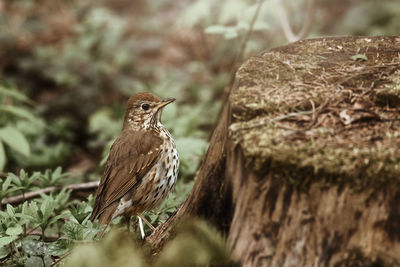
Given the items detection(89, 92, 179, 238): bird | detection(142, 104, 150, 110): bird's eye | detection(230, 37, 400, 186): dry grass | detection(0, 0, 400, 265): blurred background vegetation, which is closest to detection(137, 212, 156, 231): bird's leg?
detection(89, 92, 179, 238): bird

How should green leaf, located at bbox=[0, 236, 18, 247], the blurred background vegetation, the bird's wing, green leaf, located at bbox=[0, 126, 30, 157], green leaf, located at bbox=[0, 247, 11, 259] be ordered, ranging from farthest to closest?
the blurred background vegetation → green leaf, located at bbox=[0, 126, 30, 157] → the bird's wing → green leaf, located at bbox=[0, 247, 11, 259] → green leaf, located at bbox=[0, 236, 18, 247]

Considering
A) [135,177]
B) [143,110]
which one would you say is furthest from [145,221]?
[143,110]

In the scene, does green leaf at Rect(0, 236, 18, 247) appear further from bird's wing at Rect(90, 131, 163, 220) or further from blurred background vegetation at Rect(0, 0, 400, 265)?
blurred background vegetation at Rect(0, 0, 400, 265)

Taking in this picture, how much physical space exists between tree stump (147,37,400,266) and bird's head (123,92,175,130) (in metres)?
1.03

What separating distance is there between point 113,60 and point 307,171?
6329 millimetres

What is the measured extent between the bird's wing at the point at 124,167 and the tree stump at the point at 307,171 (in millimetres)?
671

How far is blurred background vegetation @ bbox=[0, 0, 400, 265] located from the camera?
18.4ft

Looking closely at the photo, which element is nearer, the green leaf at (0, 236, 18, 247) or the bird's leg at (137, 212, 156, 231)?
the green leaf at (0, 236, 18, 247)

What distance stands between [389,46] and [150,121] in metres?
1.72

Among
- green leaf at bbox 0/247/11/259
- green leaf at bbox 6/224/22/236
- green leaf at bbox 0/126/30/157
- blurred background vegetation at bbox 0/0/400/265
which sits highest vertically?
blurred background vegetation at bbox 0/0/400/265

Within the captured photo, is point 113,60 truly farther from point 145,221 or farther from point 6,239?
point 6,239

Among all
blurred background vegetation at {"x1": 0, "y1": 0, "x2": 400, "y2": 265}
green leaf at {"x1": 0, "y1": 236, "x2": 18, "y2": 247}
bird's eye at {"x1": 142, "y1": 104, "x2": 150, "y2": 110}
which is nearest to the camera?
green leaf at {"x1": 0, "y1": 236, "x2": 18, "y2": 247}

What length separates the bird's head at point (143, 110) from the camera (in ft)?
11.4

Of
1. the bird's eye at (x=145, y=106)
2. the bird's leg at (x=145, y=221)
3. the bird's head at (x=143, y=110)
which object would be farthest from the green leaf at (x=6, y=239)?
the bird's eye at (x=145, y=106)
